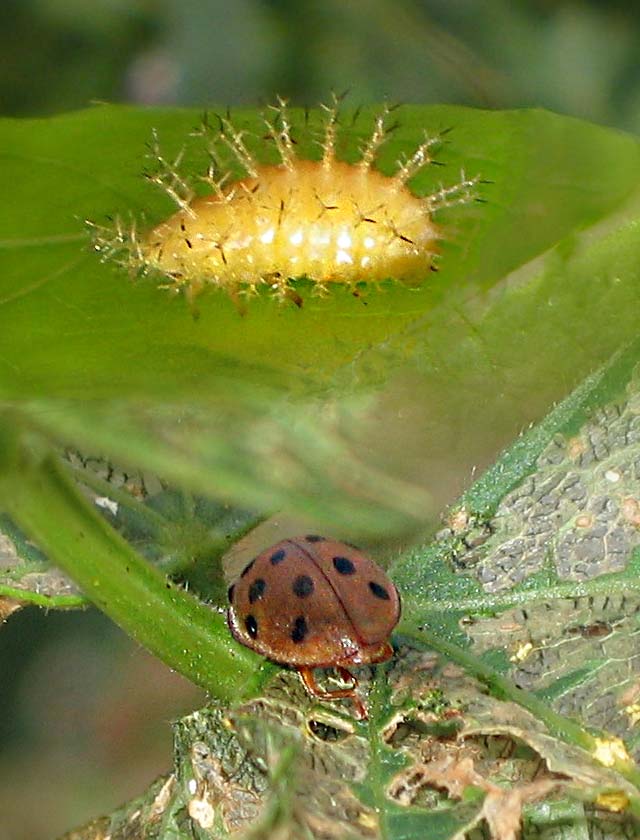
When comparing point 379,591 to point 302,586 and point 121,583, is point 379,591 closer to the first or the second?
point 302,586

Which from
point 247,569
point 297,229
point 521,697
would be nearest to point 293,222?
point 297,229

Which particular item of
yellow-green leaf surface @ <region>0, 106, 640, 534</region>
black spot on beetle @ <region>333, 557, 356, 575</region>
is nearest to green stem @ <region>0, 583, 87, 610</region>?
yellow-green leaf surface @ <region>0, 106, 640, 534</region>

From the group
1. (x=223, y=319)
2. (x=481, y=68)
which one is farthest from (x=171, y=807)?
(x=481, y=68)

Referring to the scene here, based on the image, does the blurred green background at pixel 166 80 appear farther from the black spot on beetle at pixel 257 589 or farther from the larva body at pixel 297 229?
the black spot on beetle at pixel 257 589

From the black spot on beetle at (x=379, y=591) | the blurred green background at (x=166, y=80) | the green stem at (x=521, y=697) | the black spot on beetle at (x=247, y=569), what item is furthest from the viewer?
the blurred green background at (x=166, y=80)

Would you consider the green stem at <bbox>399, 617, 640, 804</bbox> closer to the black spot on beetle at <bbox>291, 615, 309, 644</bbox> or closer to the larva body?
the black spot on beetle at <bbox>291, 615, 309, 644</bbox>

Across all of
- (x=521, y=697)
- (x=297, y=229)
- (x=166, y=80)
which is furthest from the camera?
(x=166, y=80)

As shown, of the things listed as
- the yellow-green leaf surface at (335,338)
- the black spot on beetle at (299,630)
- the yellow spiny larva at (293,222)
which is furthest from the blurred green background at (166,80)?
the black spot on beetle at (299,630)
